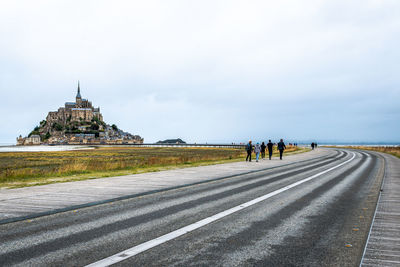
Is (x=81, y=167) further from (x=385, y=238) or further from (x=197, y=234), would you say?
(x=385, y=238)

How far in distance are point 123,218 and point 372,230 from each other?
5094 mm

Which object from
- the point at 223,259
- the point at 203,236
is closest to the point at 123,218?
the point at 203,236

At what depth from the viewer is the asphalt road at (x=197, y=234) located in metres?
4.47

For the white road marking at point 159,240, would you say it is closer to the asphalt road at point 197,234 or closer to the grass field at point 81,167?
the asphalt road at point 197,234

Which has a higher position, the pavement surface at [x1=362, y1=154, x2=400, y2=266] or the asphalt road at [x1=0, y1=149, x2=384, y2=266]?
the asphalt road at [x1=0, y1=149, x2=384, y2=266]

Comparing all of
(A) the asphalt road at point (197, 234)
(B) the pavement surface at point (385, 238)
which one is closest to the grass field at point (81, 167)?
(A) the asphalt road at point (197, 234)

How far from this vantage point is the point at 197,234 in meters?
5.66

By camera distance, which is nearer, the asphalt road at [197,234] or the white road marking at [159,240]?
the white road marking at [159,240]

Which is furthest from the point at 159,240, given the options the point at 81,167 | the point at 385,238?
the point at 81,167

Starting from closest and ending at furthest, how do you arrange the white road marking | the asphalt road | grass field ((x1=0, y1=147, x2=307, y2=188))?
1. the white road marking
2. the asphalt road
3. grass field ((x1=0, y1=147, x2=307, y2=188))

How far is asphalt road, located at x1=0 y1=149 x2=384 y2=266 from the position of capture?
4.47 meters

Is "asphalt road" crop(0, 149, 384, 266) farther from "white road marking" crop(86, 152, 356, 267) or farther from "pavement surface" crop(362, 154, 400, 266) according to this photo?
"pavement surface" crop(362, 154, 400, 266)

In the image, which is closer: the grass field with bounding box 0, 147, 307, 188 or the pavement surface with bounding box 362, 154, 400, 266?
the pavement surface with bounding box 362, 154, 400, 266

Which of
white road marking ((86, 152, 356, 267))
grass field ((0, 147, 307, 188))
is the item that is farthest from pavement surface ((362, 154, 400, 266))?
grass field ((0, 147, 307, 188))
